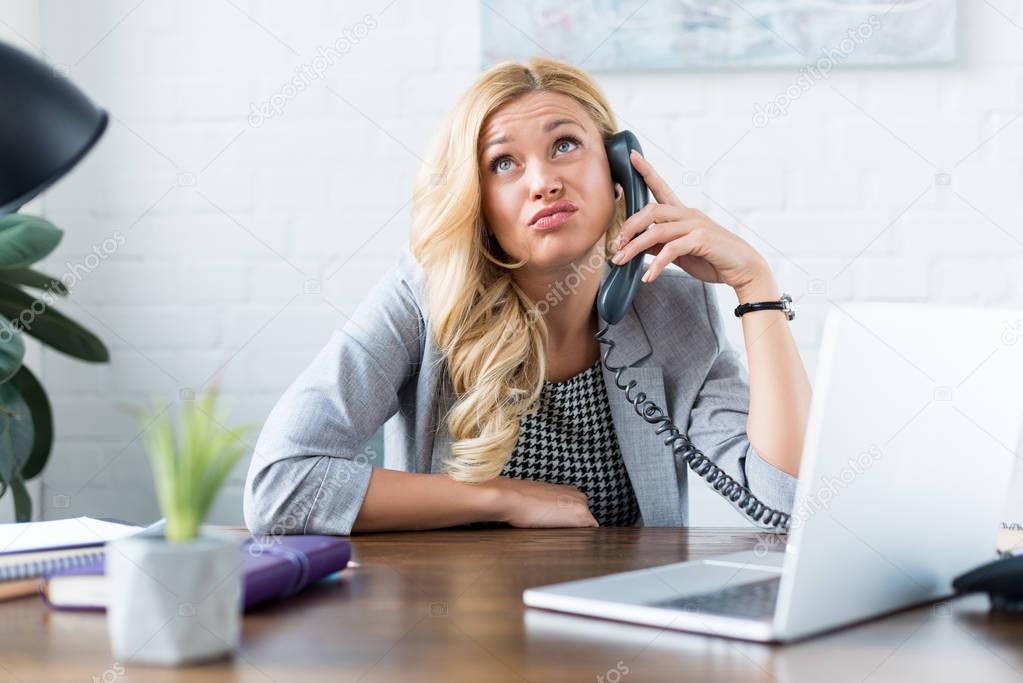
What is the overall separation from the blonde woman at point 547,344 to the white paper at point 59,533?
269 mm

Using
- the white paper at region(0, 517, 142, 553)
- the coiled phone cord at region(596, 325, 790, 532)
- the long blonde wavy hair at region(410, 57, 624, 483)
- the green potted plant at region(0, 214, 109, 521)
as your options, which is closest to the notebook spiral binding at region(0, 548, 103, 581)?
the white paper at region(0, 517, 142, 553)

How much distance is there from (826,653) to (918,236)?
1.76m

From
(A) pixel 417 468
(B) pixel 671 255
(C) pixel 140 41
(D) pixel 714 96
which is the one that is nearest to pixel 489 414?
(A) pixel 417 468

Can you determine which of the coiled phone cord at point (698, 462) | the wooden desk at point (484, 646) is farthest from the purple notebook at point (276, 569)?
the coiled phone cord at point (698, 462)

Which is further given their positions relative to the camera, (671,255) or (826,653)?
(671,255)

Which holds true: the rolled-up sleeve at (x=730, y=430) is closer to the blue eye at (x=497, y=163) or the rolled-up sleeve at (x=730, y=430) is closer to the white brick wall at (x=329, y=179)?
the blue eye at (x=497, y=163)

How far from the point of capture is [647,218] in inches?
63.1

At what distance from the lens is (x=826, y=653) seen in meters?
0.68

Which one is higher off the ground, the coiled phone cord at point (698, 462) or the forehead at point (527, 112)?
the forehead at point (527, 112)

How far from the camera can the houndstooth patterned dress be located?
5.49 ft

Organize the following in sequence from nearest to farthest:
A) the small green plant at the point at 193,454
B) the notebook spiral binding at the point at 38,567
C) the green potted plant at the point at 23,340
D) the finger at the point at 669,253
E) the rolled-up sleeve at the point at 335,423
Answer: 1. the small green plant at the point at 193,454
2. the notebook spiral binding at the point at 38,567
3. the rolled-up sleeve at the point at 335,423
4. the finger at the point at 669,253
5. the green potted plant at the point at 23,340

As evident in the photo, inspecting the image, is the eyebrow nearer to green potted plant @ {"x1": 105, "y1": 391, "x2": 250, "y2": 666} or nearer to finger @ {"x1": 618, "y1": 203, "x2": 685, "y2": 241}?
finger @ {"x1": 618, "y1": 203, "x2": 685, "y2": 241}

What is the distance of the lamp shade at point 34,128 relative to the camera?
791 millimetres

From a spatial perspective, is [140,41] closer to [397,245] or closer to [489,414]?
[397,245]
